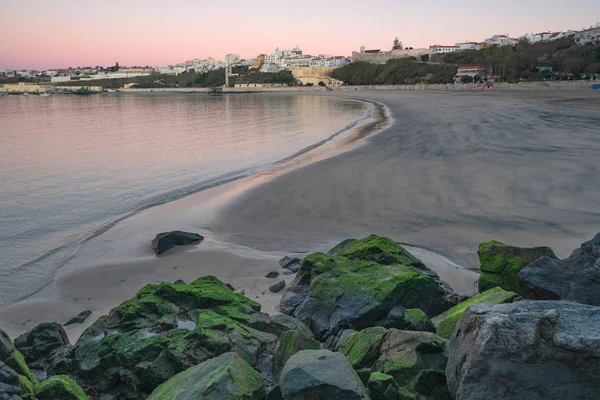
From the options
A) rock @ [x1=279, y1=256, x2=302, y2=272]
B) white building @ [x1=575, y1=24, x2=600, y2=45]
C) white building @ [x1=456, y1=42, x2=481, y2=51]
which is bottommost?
rock @ [x1=279, y1=256, x2=302, y2=272]

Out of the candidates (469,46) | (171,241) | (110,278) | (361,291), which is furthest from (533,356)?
(469,46)

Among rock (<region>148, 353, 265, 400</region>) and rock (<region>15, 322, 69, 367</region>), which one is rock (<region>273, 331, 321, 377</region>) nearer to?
rock (<region>148, 353, 265, 400</region>)

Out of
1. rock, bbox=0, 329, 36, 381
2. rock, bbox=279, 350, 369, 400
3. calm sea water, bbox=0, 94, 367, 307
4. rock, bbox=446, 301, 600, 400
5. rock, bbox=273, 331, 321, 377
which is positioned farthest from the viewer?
calm sea water, bbox=0, 94, 367, 307

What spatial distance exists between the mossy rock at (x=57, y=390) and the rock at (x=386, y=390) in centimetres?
221

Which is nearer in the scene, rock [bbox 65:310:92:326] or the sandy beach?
rock [bbox 65:310:92:326]

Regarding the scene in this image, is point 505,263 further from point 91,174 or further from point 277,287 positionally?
point 91,174

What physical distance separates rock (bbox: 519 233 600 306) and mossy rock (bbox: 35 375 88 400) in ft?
13.9

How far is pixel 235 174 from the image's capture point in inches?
638

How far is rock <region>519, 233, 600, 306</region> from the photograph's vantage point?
4.15 m

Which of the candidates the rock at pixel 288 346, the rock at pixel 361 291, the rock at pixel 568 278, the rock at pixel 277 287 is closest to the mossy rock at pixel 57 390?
the rock at pixel 288 346

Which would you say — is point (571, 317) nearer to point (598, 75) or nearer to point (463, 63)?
point (598, 75)

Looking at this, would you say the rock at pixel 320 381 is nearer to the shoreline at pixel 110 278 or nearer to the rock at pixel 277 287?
the shoreline at pixel 110 278

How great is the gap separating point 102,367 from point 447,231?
6.47 meters

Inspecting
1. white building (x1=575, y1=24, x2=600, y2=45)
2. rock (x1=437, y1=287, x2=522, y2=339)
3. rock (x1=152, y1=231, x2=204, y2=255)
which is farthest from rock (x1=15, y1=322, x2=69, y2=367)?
white building (x1=575, y1=24, x2=600, y2=45)
